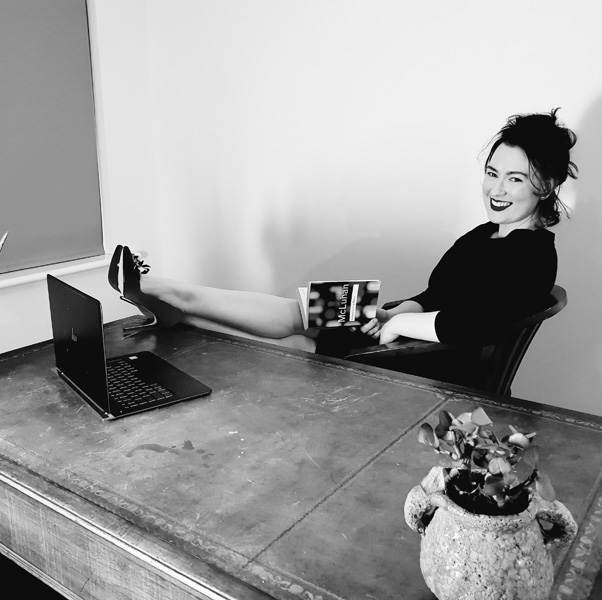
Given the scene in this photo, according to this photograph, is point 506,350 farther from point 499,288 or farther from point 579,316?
point 579,316

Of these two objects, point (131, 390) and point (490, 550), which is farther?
point (131, 390)

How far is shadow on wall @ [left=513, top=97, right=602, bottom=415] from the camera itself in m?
2.50

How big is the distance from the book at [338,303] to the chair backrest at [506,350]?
17.3 inches

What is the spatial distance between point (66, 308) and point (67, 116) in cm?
205

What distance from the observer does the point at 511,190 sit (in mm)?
2119

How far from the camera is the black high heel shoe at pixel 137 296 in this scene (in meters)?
2.12

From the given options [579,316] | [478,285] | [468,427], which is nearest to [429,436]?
[468,427]

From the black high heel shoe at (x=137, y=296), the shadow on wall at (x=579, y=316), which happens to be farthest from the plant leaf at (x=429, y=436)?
the shadow on wall at (x=579, y=316)

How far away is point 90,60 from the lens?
3475 millimetres

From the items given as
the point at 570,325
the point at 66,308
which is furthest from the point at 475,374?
the point at 66,308

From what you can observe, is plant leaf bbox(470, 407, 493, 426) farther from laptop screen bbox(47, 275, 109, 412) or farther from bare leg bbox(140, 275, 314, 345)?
bare leg bbox(140, 275, 314, 345)

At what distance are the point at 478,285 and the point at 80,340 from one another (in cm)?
122

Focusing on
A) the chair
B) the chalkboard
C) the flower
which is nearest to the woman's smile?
the chair

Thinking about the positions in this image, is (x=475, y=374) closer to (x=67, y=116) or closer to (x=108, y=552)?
(x=108, y=552)
